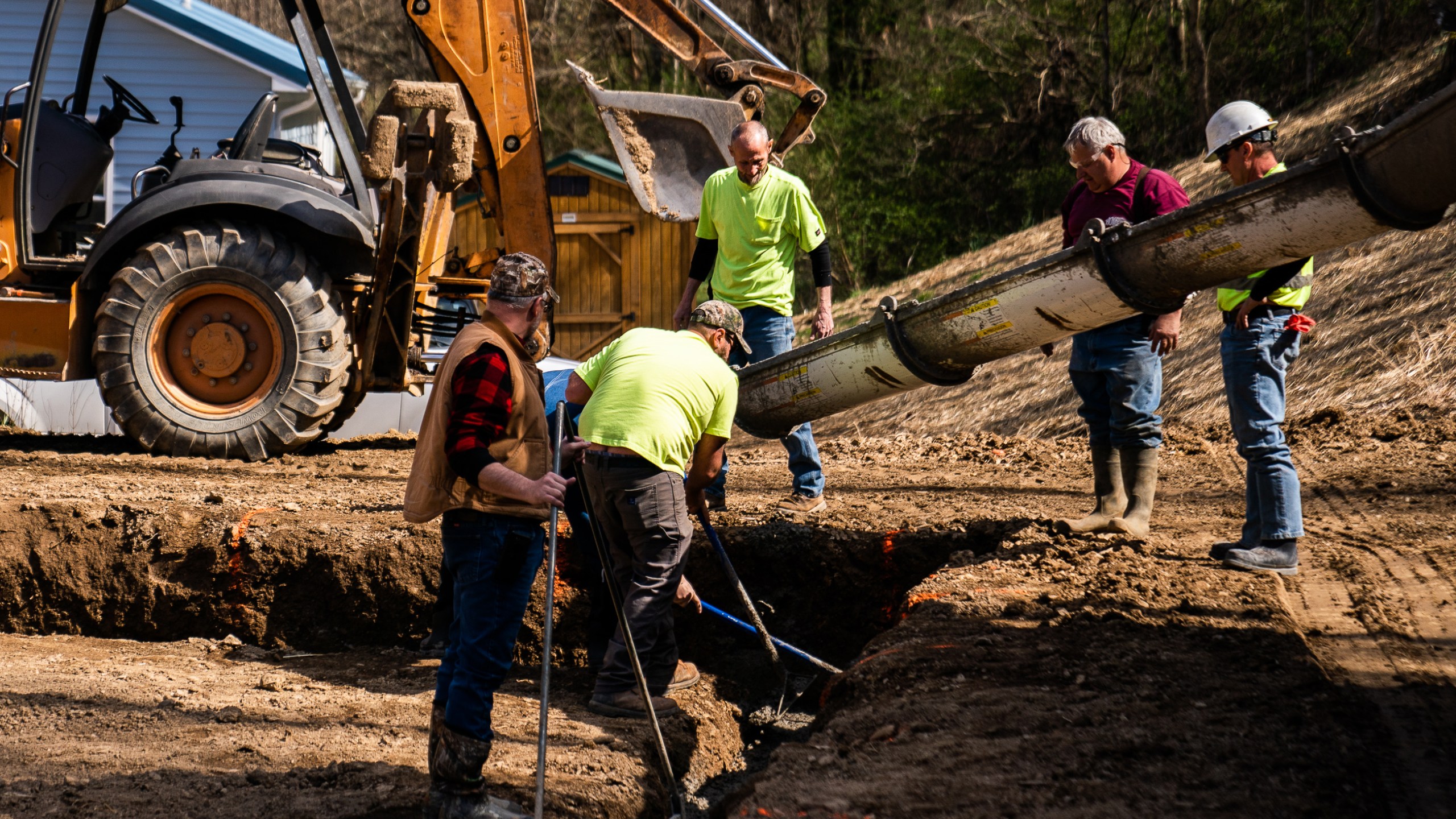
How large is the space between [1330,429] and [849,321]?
6.56 meters

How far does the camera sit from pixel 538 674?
612 cm

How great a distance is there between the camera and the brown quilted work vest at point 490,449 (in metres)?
3.52

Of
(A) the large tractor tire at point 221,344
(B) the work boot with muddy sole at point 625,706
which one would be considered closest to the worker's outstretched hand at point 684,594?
(B) the work boot with muddy sole at point 625,706

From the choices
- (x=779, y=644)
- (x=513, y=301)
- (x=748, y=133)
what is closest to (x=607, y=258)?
(x=748, y=133)

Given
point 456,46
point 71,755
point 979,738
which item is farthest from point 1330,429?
point 71,755

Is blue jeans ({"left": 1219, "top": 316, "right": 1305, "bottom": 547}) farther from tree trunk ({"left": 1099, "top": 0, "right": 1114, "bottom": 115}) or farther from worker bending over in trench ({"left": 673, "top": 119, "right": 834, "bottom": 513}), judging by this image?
tree trunk ({"left": 1099, "top": 0, "right": 1114, "bottom": 115})

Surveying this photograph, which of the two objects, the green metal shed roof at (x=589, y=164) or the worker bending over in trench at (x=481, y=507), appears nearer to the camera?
the worker bending over in trench at (x=481, y=507)

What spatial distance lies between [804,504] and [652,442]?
81.2 inches

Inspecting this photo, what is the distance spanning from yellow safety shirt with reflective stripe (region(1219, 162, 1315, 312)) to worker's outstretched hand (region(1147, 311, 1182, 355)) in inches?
7.2

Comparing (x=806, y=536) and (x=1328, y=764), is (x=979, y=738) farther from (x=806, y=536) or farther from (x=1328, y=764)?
(x=806, y=536)

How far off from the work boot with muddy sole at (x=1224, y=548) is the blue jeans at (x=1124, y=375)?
520 mm

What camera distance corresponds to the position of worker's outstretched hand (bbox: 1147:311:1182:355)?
4723mm

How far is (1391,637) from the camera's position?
12.8 feet

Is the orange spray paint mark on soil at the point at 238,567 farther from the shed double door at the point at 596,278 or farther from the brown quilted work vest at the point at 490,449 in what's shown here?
the shed double door at the point at 596,278
